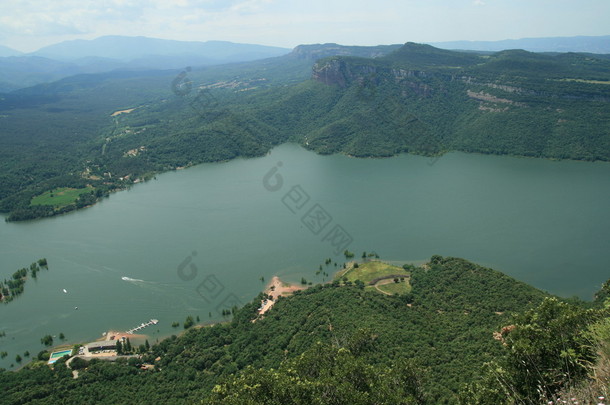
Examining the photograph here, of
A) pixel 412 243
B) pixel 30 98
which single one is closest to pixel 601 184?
pixel 412 243

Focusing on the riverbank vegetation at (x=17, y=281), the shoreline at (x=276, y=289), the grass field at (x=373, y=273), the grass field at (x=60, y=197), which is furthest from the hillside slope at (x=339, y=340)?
the grass field at (x=60, y=197)

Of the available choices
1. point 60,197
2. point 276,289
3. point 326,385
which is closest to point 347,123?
point 60,197

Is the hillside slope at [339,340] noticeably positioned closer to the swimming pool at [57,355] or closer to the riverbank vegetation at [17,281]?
the swimming pool at [57,355]

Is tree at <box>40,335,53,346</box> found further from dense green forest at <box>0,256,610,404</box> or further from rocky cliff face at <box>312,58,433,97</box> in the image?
rocky cliff face at <box>312,58,433,97</box>

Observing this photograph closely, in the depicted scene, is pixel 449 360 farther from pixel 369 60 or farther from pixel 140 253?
pixel 369 60

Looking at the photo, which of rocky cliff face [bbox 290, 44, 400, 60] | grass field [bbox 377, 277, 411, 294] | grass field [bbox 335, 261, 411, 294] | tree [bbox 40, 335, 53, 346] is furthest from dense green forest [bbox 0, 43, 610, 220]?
rocky cliff face [bbox 290, 44, 400, 60]

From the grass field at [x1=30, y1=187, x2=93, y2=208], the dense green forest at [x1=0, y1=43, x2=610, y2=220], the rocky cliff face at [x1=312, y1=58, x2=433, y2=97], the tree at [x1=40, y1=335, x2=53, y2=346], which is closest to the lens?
the tree at [x1=40, y1=335, x2=53, y2=346]
